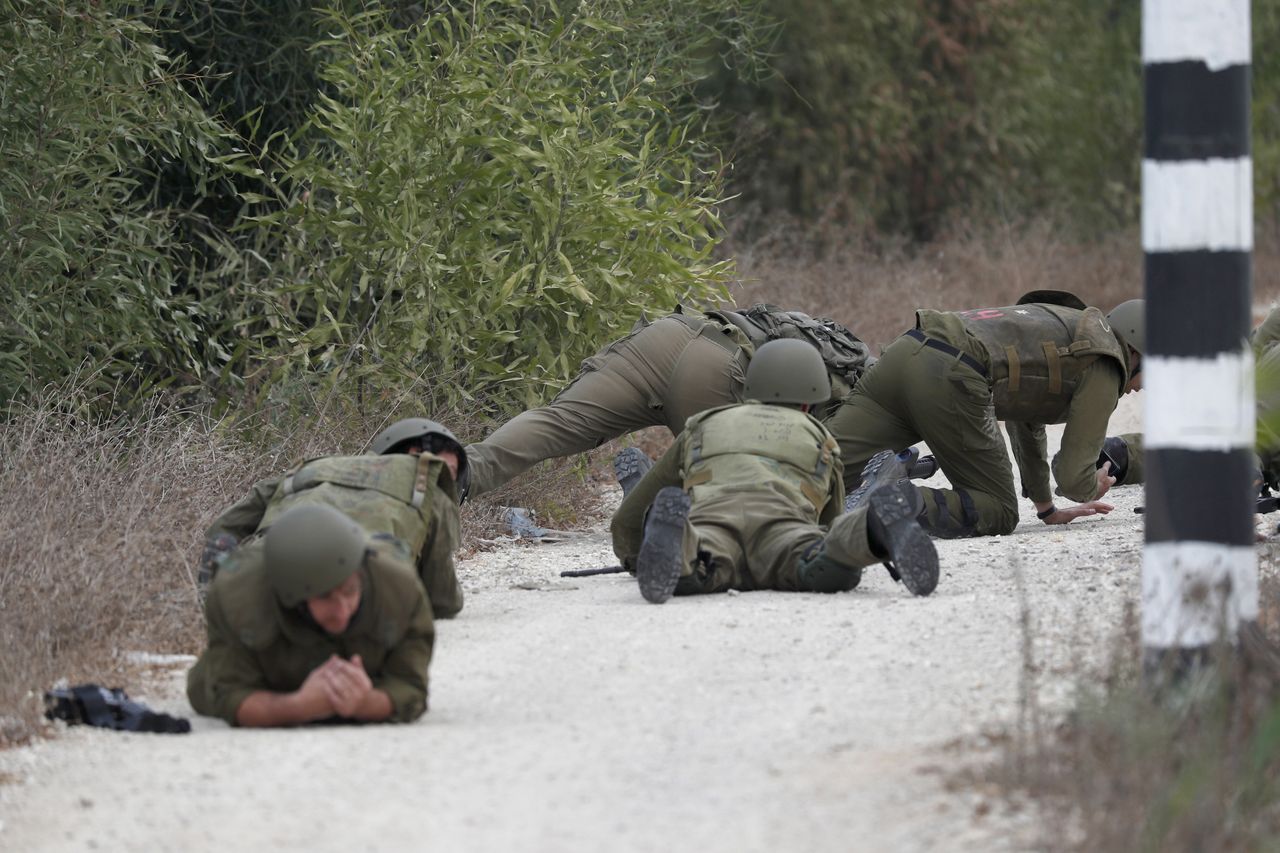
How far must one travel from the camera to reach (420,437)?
6.47 meters

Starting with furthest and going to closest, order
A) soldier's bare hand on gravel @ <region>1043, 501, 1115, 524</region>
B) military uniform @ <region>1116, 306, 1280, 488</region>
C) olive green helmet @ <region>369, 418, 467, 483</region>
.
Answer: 1. soldier's bare hand on gravel @ <region>1043, 501, 1115, 524</region>
2. olive green helmet @ <region>369, 418, 467, 483</region>
3. military uniform @ <region>1116, 306, 1280, 488</region>

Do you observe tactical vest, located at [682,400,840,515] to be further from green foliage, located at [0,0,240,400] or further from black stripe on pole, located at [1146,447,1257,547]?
green foliage, located at [0,0,240,400]

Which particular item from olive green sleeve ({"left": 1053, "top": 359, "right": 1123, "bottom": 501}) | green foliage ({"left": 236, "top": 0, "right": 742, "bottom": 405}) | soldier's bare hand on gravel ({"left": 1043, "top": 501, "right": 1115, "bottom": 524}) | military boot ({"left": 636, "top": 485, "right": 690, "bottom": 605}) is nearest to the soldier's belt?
olive green sleeve ({"left": 1053, "top": 359, "right": 1123, "bottom": 501})

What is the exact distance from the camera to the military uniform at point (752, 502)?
6256mm

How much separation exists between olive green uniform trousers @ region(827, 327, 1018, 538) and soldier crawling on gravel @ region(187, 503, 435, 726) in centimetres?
363

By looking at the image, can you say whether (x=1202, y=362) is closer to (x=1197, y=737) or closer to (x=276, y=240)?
(x=1197, y=737)

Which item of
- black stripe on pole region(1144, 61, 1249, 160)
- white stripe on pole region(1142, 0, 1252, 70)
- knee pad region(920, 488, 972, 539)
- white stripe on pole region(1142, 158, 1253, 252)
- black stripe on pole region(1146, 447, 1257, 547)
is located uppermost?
white stripe on pole region(1142, 0, 1252, 70)

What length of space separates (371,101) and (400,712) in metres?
4.48

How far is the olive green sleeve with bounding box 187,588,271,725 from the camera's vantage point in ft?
15.2

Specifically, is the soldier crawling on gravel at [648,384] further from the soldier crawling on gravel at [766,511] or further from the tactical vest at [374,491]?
the tactical vest at [374,491]

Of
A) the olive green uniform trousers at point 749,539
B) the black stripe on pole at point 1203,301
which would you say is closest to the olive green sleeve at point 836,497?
the olive green uniform trousers at point 749,539

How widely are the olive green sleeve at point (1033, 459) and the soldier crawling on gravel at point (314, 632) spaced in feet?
14.2

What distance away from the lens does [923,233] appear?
2114 centimetres

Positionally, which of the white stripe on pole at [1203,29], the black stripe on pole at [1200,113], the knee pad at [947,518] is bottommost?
the knee pad at [947,518]
